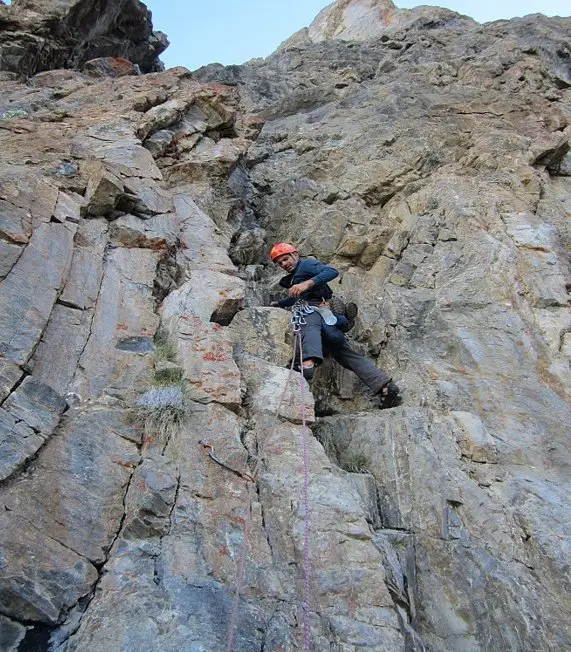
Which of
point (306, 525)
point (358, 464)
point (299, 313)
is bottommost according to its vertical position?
point (306, 525)

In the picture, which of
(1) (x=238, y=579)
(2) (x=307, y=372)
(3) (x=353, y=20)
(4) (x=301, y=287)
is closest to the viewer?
(1) (x=238, y=579)

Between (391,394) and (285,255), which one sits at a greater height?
(285,255)

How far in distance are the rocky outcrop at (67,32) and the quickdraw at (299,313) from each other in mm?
12139

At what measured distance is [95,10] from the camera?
17.9m

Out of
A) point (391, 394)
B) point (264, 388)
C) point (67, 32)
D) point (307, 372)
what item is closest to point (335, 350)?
point (307, 372)

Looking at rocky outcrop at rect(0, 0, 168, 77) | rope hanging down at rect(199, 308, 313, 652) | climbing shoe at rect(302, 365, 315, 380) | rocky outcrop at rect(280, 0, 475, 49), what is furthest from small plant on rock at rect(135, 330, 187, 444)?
rocky outcrop at rect(280, 0, 475, 49)

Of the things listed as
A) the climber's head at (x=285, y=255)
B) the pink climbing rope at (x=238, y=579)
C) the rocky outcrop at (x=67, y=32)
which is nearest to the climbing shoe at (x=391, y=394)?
the climber's head at (x=285, y=255)

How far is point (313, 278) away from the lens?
7988 mm

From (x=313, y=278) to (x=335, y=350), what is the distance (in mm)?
1169

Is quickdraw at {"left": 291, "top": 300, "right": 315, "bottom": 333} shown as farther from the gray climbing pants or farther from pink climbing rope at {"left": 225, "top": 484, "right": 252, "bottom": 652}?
pink climbing rope at {"left": 225, "top": 484, "right": 252, "bottom": 652}

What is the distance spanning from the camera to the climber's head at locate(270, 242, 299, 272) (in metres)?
8.54

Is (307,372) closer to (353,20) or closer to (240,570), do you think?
(240,570)

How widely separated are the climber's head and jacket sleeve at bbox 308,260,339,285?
0.41m

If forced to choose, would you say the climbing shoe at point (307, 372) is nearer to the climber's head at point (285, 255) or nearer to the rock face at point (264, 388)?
the rock face at point (264, 388)
